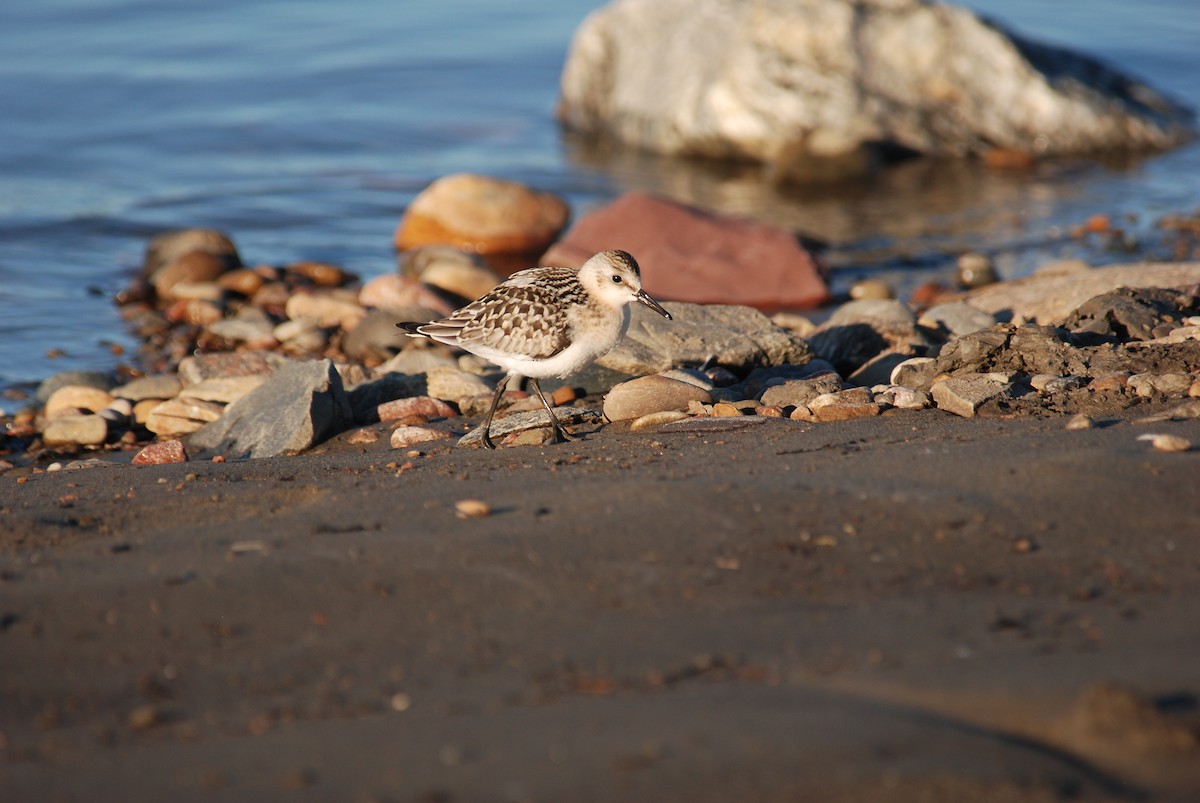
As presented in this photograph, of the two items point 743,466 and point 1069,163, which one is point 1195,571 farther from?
point 1069,163

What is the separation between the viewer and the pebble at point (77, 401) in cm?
959

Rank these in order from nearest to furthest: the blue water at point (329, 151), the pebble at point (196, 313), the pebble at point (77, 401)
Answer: the pebble at point (77, 401) < the pebble at point (196, 313) < the blue water at point (329, 151)

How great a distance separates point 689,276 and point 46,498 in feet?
24.8

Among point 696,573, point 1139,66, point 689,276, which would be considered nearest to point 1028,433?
point 696,573

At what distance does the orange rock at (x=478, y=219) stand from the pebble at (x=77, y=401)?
18.6 ft

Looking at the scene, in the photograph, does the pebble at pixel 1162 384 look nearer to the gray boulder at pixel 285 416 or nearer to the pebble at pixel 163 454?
the gray boulder at pixel 285 416

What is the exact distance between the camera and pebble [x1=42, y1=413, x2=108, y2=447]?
8977 mm

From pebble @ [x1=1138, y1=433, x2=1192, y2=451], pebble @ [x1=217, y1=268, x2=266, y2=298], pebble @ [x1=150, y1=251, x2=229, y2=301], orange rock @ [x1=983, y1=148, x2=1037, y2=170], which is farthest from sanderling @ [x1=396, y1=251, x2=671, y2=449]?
orange rock @ [x1=983, y1=148, x2=1037, y2=170]

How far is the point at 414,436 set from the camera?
7590mm

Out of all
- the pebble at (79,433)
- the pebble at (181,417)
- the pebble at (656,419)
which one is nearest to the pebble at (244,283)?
the pebble at (181,417)

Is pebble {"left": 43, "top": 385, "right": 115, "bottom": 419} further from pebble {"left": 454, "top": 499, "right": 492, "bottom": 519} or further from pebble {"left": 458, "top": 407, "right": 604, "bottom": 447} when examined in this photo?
pebble {"left": 454, "top": 499, "right": 492, "bottom": 519}

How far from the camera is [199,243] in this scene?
13.8 m

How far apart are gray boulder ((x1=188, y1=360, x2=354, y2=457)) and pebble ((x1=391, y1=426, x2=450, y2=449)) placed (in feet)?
1.91

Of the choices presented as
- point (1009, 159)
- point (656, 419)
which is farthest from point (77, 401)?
point (1009, 159)
